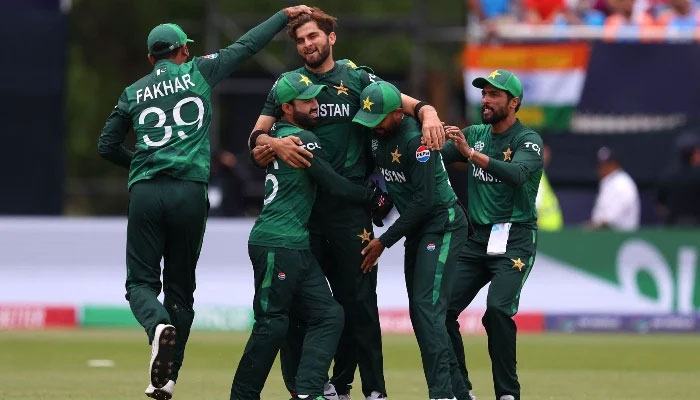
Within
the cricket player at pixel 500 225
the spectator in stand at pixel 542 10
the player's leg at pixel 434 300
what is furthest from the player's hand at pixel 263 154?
the spectator in stand at pixel 542 10

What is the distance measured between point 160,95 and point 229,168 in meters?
10.0

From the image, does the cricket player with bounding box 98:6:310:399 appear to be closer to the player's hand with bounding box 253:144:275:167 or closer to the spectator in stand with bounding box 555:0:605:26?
the player's hand with bounding box 253:144:275:167

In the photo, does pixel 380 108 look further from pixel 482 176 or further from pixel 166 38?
pixel 166 38

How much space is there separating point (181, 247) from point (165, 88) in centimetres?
112

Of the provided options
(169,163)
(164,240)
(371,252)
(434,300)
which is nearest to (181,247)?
(164,240)

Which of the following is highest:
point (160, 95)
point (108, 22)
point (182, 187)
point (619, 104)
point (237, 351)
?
point (108, 22)

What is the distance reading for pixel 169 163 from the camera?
33.1 ft

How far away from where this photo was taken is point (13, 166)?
19.3 m

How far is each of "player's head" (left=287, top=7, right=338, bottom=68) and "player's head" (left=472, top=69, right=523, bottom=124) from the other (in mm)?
1227

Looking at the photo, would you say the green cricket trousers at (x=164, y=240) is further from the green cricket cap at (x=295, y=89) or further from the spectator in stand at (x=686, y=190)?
the spectator in stand at (x=686, y=190)

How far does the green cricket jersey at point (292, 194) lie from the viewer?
9.77 meters

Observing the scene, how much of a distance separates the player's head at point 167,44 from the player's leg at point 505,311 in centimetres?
276

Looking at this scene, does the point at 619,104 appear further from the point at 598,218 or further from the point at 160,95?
the point at 160,95

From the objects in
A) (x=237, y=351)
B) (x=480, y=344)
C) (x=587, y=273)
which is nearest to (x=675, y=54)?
(x=587, y=273)
